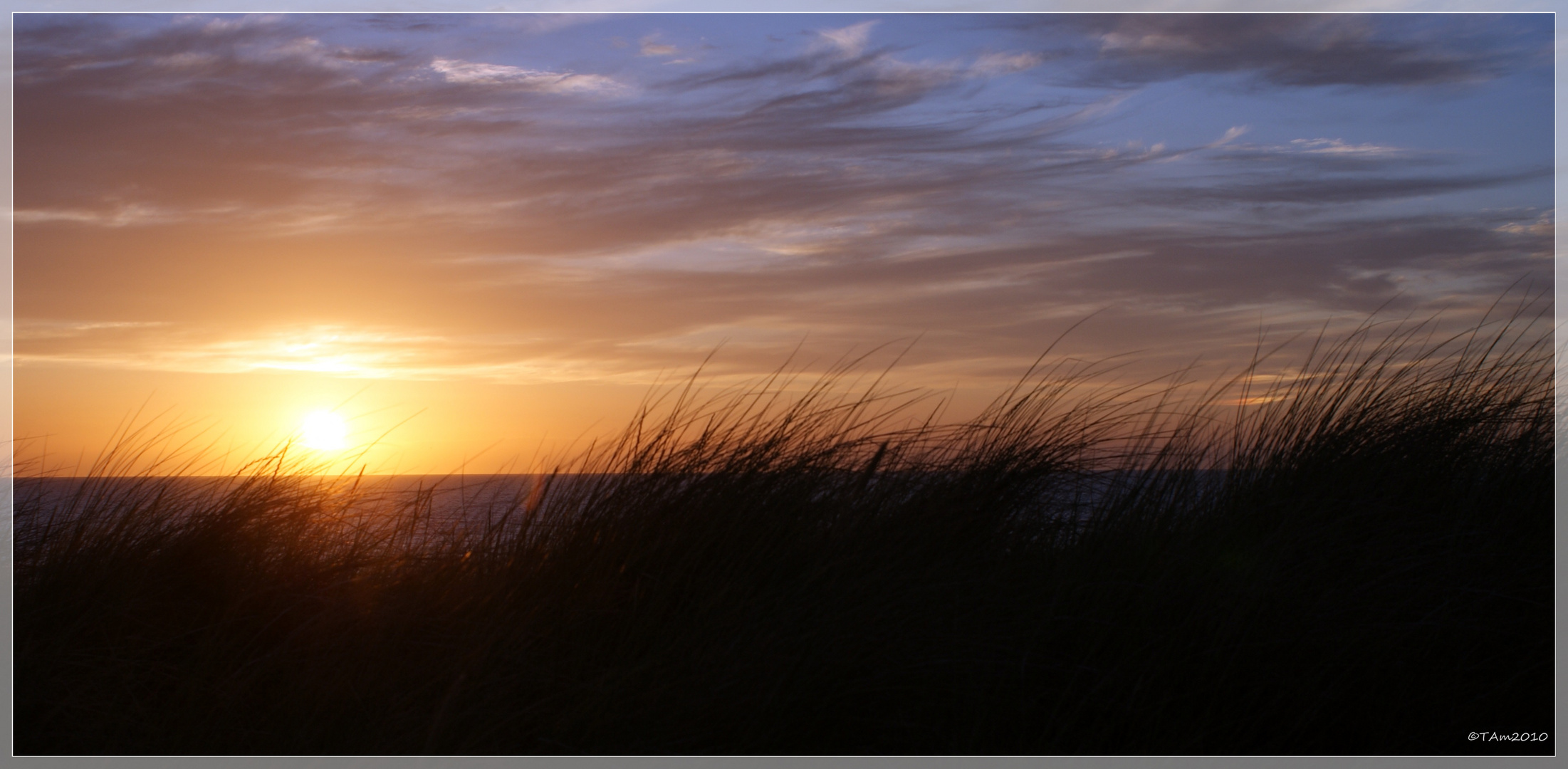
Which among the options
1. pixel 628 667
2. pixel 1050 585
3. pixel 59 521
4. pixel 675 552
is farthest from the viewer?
pixel 59 521

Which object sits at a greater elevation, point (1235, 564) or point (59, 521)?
point (59, 521)

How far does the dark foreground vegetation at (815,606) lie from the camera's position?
91.1 inches

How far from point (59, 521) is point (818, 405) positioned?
8.09 ft

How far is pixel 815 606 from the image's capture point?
2.50 metres

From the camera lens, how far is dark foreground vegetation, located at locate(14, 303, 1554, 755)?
2.31 metres

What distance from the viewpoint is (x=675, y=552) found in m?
2.83

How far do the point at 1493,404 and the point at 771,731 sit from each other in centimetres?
337

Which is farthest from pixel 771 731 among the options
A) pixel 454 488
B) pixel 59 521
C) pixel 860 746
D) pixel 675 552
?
pixel 59 521

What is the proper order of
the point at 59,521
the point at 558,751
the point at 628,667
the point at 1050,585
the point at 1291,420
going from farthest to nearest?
1. the point at 1291,420
2. the point at 59,521
3. the point at 1050,585
4. the point at 628,667
5. the point at 558,751

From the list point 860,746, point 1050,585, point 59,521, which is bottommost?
point 860,746

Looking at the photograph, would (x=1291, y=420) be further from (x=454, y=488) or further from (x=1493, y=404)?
(x=454, y=488)

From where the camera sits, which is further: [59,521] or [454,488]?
[454,488]

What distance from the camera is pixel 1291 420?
12.7ft

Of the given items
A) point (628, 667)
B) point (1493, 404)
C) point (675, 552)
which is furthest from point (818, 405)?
point (1493, 404)
